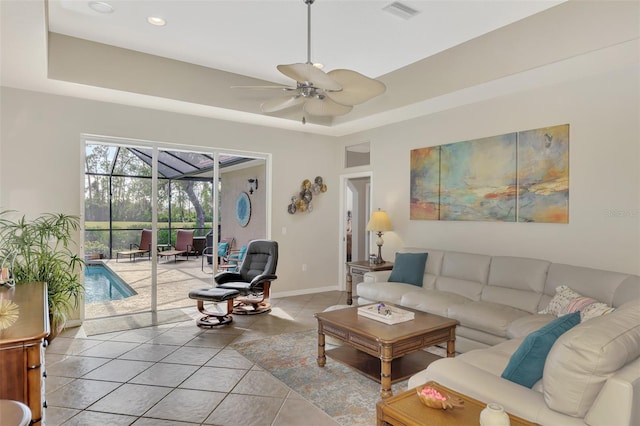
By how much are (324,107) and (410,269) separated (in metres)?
2.43

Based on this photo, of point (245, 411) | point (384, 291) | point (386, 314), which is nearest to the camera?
point (245, 411)

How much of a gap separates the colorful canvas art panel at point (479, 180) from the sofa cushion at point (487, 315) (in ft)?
3.89

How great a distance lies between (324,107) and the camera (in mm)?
3316

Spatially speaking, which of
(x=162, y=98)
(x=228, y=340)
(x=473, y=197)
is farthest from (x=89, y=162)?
(x=473, y=197)

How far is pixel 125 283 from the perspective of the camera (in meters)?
5.24

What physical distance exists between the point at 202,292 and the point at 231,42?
2877 mm

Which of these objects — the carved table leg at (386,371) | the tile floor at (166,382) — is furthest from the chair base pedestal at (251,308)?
the carved table leg at (386,371)

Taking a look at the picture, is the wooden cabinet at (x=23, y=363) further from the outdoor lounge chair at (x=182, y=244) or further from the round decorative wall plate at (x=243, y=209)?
the round decorative wall plate at (x=243, y=209)

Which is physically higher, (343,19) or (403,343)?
(343,19)

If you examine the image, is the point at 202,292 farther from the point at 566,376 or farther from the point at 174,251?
the point at 566,376

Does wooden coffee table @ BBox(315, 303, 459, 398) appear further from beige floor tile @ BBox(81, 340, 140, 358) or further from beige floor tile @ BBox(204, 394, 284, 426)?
beige floor tile @ BBox(81, 340, 140, 358)

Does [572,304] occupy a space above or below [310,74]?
below

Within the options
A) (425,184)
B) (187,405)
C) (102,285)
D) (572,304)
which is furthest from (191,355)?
(425,184)

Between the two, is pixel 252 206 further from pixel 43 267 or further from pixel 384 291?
pixel 43 267
